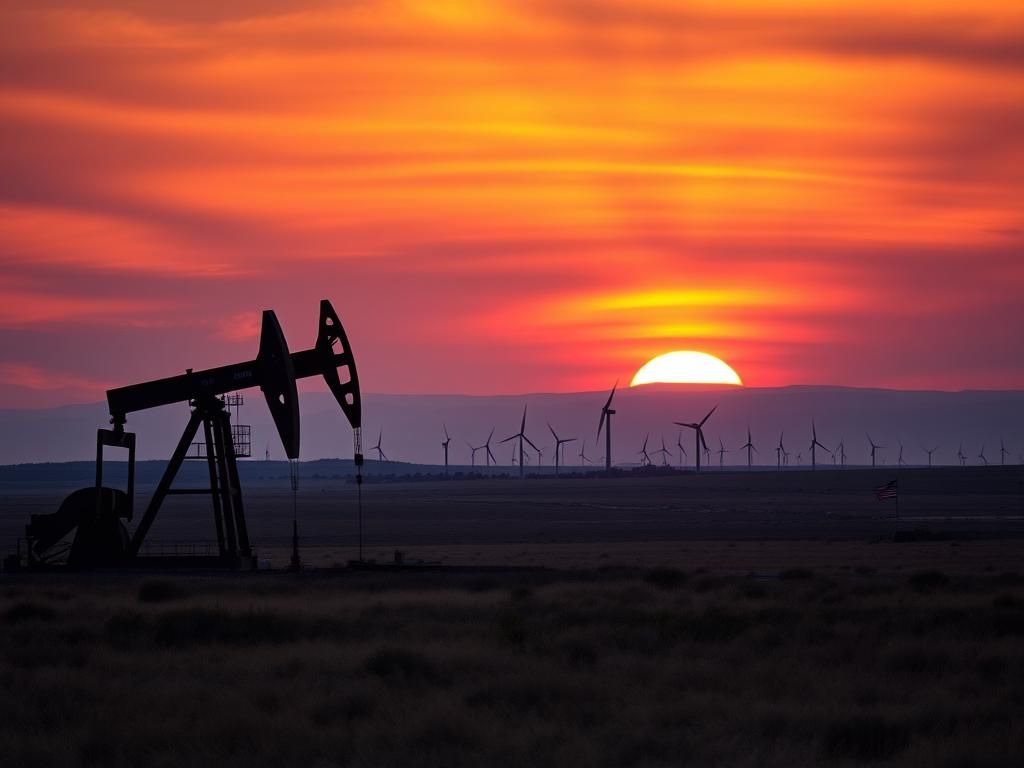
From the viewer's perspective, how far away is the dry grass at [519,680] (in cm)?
1426

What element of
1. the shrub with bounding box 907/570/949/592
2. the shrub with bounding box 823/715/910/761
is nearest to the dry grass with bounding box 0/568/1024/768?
the shrub with bounding box 823/715/910/761

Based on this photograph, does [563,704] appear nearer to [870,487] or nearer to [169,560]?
[169,560]

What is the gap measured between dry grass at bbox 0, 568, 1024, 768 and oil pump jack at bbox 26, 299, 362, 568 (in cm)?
1208

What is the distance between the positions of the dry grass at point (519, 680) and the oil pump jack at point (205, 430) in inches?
476

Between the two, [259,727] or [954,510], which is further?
[954,510]

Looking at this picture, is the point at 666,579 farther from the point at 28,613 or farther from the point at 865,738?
the point at 865,738

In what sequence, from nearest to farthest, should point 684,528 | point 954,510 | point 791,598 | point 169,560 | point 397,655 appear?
1. point 397,655
2. point 791,598
3. point 169,560
4. point 684,528
5. point 954,510

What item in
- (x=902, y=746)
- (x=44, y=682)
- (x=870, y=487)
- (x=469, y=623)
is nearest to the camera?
(x=902, y=746)

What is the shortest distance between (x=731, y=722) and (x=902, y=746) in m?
1.68

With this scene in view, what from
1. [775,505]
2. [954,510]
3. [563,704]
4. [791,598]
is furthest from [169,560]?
[775,505]

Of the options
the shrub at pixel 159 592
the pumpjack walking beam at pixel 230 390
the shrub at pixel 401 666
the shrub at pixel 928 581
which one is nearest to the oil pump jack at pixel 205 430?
the pumpjack walking beam at pixel 230 390

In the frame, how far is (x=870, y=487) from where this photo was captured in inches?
7849

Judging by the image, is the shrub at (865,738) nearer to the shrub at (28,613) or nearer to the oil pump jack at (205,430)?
the shrub at (28,613)

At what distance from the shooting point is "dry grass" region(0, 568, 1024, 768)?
14.3m
